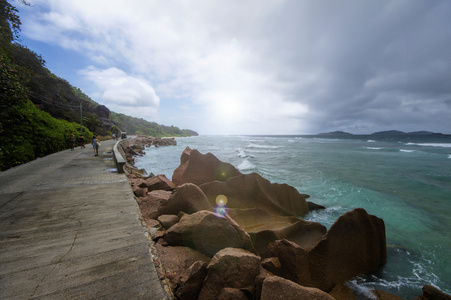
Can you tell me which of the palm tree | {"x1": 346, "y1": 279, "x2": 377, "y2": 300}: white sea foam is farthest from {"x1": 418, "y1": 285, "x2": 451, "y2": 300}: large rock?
the palm tree

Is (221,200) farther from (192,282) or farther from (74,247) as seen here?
(74,247)

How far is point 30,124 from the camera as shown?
12.7m

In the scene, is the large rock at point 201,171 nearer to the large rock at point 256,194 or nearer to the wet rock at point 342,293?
the large rock at point 256,194

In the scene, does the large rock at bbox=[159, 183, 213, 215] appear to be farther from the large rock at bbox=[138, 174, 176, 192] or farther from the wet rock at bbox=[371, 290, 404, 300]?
the wet rock at bbox=[371, 290, 404, 300]

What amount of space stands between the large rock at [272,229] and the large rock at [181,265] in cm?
179

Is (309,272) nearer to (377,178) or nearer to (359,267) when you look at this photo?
(359,267)

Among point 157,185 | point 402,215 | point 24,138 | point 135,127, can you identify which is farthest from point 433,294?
point 135,127

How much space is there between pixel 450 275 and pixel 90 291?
823 centimetres

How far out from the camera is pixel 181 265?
2.81 m

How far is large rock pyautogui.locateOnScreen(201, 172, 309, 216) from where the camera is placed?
652cm

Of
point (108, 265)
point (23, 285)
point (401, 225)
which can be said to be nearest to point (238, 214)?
point (108, 265)

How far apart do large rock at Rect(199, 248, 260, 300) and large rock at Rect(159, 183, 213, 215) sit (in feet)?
5.96

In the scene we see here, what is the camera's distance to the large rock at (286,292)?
87.2 inches

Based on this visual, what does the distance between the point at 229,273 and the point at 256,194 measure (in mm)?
4396
